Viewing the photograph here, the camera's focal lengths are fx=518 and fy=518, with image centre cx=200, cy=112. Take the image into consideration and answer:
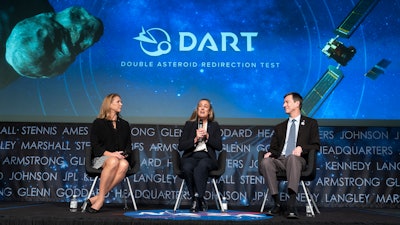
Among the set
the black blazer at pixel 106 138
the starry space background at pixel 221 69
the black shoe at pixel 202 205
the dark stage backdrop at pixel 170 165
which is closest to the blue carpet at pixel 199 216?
the black shoe at pixel 202 205

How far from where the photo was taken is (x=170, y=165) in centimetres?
575

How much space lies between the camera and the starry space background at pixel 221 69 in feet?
18.9

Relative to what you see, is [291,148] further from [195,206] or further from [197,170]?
[195,206]

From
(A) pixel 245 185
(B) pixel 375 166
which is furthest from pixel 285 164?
(B) pixel 375 166

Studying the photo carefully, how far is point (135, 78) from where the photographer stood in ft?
19.3

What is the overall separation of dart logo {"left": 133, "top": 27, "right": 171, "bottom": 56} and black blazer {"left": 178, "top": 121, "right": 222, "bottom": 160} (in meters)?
1.28

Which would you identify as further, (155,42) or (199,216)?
(155,42)

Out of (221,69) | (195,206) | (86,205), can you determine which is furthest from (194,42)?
(86,205)

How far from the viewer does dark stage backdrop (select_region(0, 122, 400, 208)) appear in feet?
18.5

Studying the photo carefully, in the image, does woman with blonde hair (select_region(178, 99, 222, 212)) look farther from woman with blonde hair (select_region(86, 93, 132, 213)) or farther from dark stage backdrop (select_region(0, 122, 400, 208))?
dark stage backdrop (select_region(0, 122, 400, 208))

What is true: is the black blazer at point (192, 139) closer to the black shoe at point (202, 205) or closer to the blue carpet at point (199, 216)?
the black shoe at point (202, 205)

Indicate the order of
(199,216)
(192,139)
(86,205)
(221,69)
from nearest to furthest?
1. (199,216)
2. (86,205)
3. (192,139)
4. (221,69)

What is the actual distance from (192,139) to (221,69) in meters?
1.25

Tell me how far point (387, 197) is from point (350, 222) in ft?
6.93
